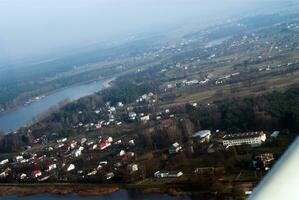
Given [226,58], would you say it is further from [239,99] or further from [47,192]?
[47,192]

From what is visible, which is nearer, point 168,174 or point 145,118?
point 168,174

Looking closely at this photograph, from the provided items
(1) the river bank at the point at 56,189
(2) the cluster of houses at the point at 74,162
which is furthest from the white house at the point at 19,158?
(1) the river bank at the point at 56,189

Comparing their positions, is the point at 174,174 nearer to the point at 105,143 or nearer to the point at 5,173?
the point at 105,143

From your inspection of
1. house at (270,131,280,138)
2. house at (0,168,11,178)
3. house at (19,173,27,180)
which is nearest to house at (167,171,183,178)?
house at (270,131,280,138)

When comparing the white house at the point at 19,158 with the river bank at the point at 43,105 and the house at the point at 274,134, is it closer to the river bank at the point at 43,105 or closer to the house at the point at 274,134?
the river bank at the point at 43,105

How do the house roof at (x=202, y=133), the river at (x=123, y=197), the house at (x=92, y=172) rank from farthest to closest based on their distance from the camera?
the house roof at (x=202, y=133)
the house at (x=92, y=172)
the river at (x=123, y=197)

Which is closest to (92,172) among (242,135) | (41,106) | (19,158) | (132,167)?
(132,167)
